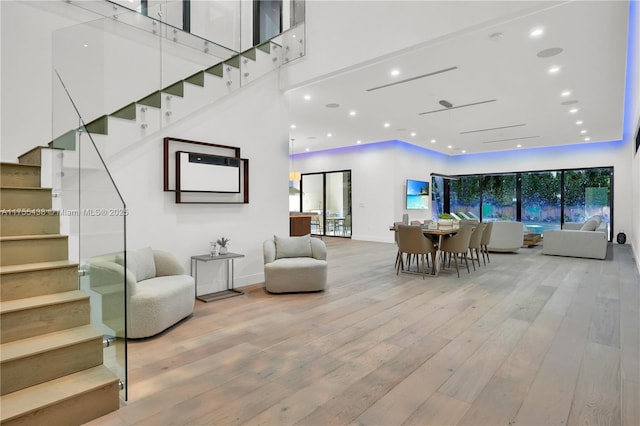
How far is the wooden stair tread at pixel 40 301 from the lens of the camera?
7.01ft

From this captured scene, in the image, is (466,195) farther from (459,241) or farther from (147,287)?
(147,287)

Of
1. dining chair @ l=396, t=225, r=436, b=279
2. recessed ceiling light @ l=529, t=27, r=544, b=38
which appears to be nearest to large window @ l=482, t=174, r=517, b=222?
dining chair @ l=396, t=225, r=436, b=279

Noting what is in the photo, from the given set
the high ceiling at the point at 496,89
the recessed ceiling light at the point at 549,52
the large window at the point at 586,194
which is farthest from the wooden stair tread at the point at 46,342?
the large window at the point at 586,194

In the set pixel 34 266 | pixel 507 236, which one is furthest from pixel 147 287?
pixel 507 236

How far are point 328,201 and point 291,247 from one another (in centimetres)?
759

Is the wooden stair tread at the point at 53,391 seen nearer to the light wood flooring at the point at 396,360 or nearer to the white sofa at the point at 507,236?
→ the light wood flooring at the point at 396,360

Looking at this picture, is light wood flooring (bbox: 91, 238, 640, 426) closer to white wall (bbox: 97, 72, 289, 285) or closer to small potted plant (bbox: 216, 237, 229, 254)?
small potted plant (bbox: 216, 237, 229, 254)

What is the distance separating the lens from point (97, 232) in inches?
97.3

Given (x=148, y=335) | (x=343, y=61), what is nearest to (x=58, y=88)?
(x=148, y=335)

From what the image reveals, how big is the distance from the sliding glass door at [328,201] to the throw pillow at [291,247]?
680cm

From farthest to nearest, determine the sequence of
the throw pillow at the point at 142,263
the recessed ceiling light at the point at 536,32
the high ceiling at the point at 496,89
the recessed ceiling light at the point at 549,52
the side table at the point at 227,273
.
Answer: the recessed ceiling light at the point at 549,52 → the side table at the point at 227,273 → the high ceiling at the point at 496,89 → the recessed ceiling light at the point at 536,32 → the throw pillow at the point at 142,263

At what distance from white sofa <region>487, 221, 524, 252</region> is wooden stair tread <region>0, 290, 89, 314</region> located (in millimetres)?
8470

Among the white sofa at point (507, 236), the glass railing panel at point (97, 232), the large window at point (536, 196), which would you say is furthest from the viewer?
the large window at point (536, 196)

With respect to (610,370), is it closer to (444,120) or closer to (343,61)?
(343,61)
